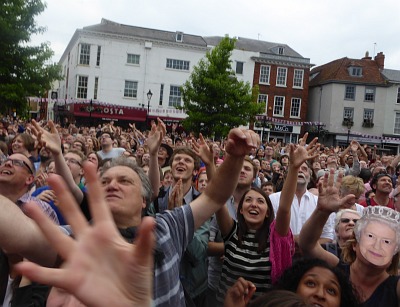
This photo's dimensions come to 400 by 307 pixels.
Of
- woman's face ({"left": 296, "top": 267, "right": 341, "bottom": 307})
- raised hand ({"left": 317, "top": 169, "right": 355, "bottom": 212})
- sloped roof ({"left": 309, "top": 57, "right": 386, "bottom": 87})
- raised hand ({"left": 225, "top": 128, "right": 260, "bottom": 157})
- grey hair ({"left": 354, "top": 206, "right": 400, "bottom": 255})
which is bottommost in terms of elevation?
woman's face ({"left": 296, "top": 267, "right": 341, "bottom": 307})

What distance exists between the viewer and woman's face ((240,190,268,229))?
341cm

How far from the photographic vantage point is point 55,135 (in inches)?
155

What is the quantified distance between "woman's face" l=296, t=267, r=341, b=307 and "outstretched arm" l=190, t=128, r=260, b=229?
25.9 inches

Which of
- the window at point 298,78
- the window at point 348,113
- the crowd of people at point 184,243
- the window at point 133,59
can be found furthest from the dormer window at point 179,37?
the crowd of people at point 184,243

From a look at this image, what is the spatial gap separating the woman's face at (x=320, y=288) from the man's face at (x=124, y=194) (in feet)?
3.33

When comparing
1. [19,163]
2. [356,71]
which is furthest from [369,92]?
[19,163]

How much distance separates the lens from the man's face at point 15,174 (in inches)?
129

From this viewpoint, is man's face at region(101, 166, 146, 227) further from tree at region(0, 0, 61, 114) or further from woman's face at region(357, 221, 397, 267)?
tree at region(0, 0, 61, 114)

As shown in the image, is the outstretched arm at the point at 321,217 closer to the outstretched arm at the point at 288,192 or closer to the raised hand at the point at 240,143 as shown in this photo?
the outstretched arm at the point at 288,192

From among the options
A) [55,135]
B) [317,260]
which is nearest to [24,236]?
[317,260]

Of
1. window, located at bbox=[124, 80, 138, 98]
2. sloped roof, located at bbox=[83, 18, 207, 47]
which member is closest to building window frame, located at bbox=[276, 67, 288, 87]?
sloped roof, located at bbox=[83, 18, 207, 47]

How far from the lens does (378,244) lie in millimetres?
2643

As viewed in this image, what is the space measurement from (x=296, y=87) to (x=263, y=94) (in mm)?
3235

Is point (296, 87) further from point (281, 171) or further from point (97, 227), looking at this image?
point (97, 227)
